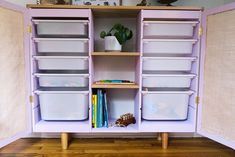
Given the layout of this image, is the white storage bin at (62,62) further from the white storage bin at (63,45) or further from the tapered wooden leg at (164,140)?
the tapered wooden leg at (164,140)

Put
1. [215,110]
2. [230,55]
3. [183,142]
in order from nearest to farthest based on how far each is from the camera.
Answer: [230,55], [215,110], [183,142]

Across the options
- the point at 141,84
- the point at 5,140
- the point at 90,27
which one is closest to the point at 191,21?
the point at 141,84

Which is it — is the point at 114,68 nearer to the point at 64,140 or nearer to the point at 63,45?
the point at 63,45

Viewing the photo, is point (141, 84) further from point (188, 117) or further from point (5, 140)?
point (5, 140)

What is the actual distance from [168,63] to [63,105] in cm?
86

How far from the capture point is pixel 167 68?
151 centimetres

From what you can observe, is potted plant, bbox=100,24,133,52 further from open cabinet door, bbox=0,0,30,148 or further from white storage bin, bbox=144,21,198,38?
open cabinet door, bbox=0,0,30,148

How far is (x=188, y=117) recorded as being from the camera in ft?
5.32

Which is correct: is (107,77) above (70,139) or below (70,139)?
above

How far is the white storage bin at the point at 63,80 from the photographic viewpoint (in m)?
1.50

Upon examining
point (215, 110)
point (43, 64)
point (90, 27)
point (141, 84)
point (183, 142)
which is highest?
point (90, 27)

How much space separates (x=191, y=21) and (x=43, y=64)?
44.7 inches

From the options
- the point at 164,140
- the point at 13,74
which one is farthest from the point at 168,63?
the point at 13,74

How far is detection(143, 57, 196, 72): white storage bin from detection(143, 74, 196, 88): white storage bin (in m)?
0.06
